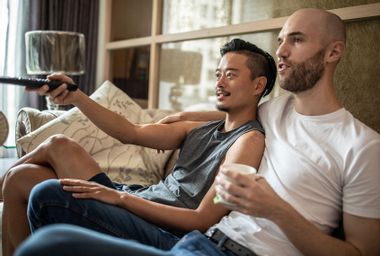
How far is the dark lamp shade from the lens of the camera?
118 inches

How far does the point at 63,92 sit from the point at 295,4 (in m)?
1.22

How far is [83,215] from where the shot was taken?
1.25 m

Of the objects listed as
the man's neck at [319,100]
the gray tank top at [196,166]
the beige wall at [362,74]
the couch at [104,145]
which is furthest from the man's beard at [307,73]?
the couch at [104,145]

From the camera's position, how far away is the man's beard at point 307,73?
4.44 feet

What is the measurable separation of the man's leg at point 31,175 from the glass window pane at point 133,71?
1851 millimetres

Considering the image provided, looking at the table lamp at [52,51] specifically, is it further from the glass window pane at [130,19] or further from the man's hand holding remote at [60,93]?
the man's hand holding remote at [60,93]

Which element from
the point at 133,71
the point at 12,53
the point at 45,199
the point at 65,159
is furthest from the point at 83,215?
the point at 12,53

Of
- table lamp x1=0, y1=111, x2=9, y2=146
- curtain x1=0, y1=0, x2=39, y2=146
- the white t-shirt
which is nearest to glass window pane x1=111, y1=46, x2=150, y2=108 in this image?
curtain x1=0, y1=0, x2=39, y2=146

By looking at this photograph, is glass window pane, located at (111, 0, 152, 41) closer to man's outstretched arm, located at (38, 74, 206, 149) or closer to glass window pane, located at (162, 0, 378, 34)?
glass window pane, located at (162, 0, 378, 34)

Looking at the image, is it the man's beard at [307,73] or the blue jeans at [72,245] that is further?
the man's beard at [307,73]

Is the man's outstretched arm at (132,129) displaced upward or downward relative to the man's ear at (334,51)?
downward

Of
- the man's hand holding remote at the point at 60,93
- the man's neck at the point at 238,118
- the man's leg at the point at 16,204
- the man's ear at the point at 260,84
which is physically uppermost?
the man's ear at the point at 260,84

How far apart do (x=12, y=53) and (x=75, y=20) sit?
0.65m

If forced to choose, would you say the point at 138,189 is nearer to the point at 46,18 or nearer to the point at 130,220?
the point at 130,220
